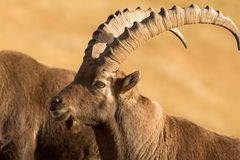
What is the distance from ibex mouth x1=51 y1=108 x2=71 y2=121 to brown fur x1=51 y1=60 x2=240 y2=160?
0.12 ft

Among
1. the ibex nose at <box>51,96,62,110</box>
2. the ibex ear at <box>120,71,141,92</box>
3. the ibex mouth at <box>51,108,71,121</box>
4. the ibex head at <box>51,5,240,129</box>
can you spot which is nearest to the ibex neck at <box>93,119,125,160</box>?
the ibex head at <box>51,5,240,129</box>

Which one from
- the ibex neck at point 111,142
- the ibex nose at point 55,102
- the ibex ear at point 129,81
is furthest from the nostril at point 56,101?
the ibex ear at point 129,81

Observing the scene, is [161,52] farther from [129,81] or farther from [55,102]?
[55,102]

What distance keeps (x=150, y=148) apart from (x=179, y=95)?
30700mm

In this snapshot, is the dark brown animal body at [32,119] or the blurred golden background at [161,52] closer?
the dark brown animal body at [32,119]

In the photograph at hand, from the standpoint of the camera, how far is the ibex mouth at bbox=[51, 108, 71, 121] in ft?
45.8

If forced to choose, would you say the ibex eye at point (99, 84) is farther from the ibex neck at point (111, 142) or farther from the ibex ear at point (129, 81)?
the ibex neck at point (111, 142)

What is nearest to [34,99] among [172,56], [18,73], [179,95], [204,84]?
[18,73]

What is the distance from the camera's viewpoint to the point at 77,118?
561 inches

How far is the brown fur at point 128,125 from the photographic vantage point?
14289 millimetres

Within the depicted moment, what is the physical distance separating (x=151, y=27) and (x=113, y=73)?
3.08 ft

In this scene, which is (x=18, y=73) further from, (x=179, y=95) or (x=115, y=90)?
(x=179, y=95)

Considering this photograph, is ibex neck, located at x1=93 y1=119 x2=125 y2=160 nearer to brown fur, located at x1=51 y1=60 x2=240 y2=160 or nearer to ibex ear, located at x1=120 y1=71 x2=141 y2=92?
brown fur, located at x1=51 y1=60 x2=240 y2=160

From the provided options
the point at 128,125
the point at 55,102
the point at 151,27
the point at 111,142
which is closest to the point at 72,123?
the point at 55,102
